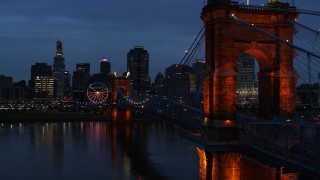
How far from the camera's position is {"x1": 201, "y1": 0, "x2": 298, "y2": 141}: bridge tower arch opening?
107 ft

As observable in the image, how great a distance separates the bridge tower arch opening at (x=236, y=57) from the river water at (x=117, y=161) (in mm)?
2612

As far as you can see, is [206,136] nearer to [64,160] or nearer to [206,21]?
[206,21]

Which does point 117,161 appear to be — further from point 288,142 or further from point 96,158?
point 288,142

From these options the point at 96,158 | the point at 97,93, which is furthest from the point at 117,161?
the point at 97,93

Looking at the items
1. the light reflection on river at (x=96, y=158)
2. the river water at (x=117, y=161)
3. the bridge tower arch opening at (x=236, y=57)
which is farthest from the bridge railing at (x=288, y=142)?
the light reflection on river at (x=96, y=158)

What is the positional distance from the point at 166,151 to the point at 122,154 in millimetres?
6880

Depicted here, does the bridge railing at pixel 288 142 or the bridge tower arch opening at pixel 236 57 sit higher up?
the bridge tower arch opening at pixel 236 57

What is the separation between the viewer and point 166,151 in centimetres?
6900

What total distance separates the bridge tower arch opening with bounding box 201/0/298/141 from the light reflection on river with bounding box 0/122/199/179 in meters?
16.6

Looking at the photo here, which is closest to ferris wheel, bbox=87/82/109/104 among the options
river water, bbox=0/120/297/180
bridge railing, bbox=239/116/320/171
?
river water, bbox=0/120/297/180

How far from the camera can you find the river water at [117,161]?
3297 cm

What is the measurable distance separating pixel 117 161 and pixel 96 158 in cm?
395

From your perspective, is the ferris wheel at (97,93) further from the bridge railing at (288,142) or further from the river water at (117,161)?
the bridge railing at (288,142)

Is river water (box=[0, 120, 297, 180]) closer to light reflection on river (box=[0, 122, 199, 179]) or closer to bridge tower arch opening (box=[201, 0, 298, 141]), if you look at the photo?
light reflection on river (box=[0, 122, 199, 179])
